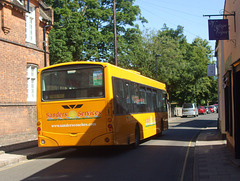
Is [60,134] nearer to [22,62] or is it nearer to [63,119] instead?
[63,119]

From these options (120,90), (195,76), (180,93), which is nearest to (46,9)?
(120,90)

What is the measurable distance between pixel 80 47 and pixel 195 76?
2721 cm

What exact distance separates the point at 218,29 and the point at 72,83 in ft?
17.4

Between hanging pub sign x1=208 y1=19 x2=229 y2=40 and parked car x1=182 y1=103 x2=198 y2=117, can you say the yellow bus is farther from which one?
parked car x1=182 y1=103 x2=198 y2=117

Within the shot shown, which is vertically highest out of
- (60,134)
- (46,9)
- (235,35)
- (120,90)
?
(46,9)

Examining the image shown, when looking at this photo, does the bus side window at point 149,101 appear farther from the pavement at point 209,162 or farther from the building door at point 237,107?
the building door at point 237,107

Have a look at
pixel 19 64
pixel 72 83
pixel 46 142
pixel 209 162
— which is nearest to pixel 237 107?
pixel 209 162

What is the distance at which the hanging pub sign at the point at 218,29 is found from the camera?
1203 centimetres

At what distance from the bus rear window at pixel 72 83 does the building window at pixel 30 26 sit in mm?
9858

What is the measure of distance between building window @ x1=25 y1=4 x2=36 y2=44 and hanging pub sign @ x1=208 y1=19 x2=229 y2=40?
12373 mm

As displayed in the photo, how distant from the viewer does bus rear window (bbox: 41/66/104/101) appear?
1154 centimetres

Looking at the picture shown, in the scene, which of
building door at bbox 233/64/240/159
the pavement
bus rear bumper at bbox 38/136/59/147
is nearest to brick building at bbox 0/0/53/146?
the pavement

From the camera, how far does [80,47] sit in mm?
31281

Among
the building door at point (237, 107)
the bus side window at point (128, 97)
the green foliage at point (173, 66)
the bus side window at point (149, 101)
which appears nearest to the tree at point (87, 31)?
the green foliage at point (173, 66)
